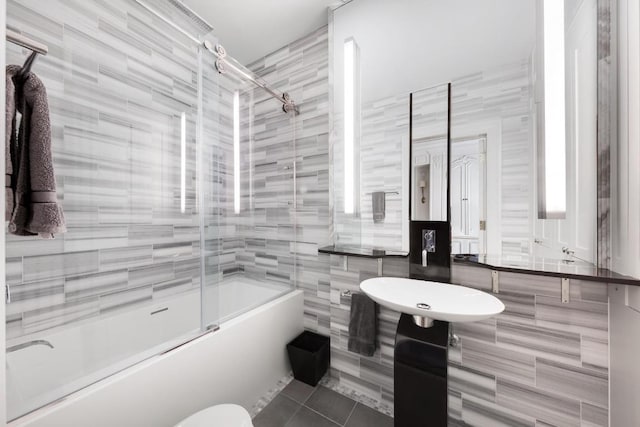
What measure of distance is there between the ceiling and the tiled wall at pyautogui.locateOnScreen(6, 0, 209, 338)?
215 mm

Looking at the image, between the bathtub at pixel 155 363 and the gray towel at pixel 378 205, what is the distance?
0.95 meters

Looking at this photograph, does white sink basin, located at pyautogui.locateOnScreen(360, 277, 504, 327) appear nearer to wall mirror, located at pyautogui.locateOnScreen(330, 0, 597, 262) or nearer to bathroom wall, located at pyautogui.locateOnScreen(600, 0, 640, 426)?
wall mirror, located at pyautogui.locateOnScreen(330, 0, 597, 262)

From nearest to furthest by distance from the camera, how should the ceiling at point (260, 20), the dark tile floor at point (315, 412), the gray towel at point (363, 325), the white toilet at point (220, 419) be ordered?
the white toilet at point (220, 419), the dark tile floor at point (315, 412), the gray towel at point (363, 325), the ceiling at point (260, 20)

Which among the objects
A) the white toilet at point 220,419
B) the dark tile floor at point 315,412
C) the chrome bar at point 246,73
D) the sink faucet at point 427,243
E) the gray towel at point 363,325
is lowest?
the dark tile floor at point 315,412

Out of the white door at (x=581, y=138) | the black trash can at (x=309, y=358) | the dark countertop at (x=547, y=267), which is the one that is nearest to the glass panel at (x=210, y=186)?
the black trash can at (x=309, y=358)

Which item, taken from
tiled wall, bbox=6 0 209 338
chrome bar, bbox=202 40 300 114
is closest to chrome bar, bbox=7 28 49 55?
tiled wall, bbox=6 0 209 338

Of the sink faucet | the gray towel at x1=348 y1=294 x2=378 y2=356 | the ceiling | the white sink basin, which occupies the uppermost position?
the ceiling

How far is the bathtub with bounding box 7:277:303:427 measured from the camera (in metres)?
0.96

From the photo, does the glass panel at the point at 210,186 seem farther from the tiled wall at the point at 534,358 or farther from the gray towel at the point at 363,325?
the tiled wall at the point at 534,358

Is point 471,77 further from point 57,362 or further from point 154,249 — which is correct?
point 57,362

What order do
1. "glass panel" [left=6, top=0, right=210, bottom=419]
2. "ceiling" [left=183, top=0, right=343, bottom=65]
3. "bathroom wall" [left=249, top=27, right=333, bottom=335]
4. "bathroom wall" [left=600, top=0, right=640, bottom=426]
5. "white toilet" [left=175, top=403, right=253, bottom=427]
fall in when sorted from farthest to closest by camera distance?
"bathroom wall" [left=249, top=27, right=333, bottom=335] → "ceiling" [left=183, top=0, right=343, bottom=65] → "glass panel" [left=6, top=0, right=210, bottom=419] → "white toilet" [left=175, top=403, right=253, bottom=427] → "bathroom wall" [left=600, top=0, right=640, bottom=426]

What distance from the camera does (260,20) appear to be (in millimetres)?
1889

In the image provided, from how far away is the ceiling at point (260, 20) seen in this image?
1.75m

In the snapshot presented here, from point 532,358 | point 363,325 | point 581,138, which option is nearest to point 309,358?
point 363,325
